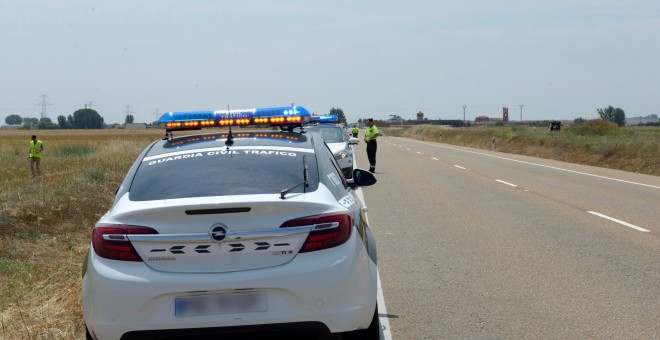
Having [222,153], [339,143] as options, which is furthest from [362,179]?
[339,143]

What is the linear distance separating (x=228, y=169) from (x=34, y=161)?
25792 mm

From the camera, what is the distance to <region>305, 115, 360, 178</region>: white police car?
18922 mm

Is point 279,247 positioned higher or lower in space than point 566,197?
higher

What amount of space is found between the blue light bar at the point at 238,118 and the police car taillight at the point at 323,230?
2.19 meters

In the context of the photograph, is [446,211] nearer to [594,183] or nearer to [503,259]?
[503,259]

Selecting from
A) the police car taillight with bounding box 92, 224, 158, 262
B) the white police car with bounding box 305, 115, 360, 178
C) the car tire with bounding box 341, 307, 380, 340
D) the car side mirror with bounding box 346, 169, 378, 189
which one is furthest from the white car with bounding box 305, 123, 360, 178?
the police car taillight with bounding box 92, 224, 158, 262

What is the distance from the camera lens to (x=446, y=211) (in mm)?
13414

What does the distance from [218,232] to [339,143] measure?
1543 cm

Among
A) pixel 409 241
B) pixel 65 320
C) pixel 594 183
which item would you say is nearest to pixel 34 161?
pixel 594 183

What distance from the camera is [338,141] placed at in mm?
20094

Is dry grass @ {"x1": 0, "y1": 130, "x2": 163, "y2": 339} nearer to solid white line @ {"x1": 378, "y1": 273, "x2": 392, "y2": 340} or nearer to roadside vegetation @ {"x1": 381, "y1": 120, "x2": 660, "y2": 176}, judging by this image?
solid white line @ {"x1": 378, "y1": 273, "x2": 392, "y2": 340}

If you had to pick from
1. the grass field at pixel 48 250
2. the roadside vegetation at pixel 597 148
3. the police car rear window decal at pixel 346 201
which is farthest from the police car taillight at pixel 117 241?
the roadside vegetation at pixel 597 148

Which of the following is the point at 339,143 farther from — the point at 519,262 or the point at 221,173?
the point at 221,173

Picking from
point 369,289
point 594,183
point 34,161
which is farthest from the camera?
point 34,161
